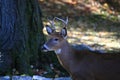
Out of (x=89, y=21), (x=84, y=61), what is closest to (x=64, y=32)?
(x=84, y=61)

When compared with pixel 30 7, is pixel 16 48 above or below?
below

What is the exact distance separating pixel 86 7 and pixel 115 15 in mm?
1452

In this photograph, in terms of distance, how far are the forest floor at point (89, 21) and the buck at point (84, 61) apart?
549 cm

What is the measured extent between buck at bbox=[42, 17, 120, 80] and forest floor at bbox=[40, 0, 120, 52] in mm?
5492

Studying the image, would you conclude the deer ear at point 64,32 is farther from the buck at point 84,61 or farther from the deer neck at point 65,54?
the deer neck at point 65,54

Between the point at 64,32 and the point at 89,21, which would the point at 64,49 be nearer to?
the point at 64,32

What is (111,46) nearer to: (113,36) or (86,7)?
(113,36)

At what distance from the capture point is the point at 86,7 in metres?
21.5

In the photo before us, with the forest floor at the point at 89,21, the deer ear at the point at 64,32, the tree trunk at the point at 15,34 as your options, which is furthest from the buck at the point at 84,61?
the forest floor at the point at 89,21

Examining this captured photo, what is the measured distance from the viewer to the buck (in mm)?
8195

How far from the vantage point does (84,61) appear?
8.38 meters

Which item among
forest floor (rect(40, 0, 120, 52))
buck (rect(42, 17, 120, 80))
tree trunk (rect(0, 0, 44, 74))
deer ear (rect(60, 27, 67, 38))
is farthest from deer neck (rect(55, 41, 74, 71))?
forest floor (rect(40, 0, 120, 52))

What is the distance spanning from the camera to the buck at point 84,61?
820 centimetres

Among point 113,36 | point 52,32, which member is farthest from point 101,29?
point 52,32
